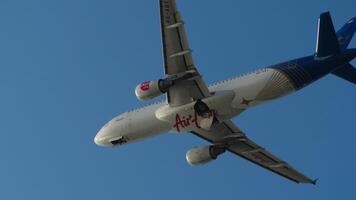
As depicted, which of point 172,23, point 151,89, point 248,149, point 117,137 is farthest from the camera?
point 248,149

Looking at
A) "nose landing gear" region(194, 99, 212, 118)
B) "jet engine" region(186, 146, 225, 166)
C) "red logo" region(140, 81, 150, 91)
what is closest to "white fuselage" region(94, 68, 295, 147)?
"nose landing gear" region(194, 99, 212, 118)

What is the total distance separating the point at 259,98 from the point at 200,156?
799 centimetres

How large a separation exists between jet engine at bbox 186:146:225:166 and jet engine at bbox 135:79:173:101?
890 centimetres

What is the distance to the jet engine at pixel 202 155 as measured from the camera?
52125mm

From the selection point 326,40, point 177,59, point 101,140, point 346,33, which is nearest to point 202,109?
point 177,59

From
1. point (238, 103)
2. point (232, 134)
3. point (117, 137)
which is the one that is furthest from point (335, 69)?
point (117, 137)

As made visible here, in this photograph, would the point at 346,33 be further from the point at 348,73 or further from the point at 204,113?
the point at 204,113

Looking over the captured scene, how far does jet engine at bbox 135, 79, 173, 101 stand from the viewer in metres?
44.5

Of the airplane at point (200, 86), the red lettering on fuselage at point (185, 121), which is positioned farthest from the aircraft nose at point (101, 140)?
the red lettering on fuselage at point (185, 121)

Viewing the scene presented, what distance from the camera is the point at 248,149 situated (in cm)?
5419

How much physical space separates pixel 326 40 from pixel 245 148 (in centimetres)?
1195

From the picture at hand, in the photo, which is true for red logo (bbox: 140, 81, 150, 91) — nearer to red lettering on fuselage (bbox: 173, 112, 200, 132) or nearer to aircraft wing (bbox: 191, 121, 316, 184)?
red lettering on fuselage (bbox: 173, 112, 200, 132)

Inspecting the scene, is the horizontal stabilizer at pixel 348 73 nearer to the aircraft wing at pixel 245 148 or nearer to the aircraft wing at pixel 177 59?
the aircraft wing at pixel 245 148

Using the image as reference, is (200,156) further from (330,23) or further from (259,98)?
(330,23)
